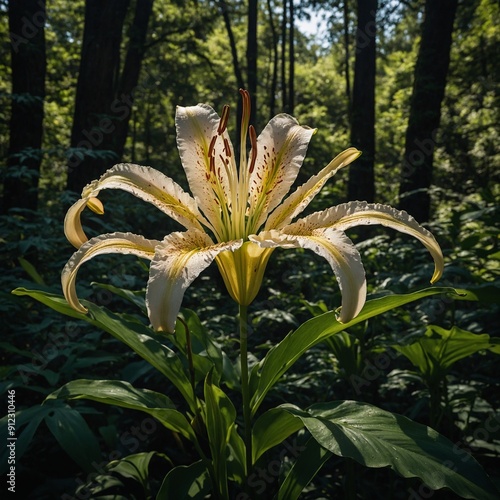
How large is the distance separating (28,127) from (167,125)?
12.7 metres

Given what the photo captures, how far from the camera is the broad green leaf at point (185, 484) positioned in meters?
1.16

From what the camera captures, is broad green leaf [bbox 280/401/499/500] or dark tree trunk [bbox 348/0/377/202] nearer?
broad green leaf [bbox 280/401/499/500]

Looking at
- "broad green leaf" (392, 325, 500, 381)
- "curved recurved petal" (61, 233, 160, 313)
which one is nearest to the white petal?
"curved recurved petal" (61, 233, 160, 313)

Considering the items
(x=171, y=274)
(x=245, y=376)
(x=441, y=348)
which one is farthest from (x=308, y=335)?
(x=441, y=348)

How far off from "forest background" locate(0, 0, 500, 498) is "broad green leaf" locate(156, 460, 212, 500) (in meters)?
0.64

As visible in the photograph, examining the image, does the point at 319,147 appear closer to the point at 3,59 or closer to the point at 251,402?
the point at 3,59

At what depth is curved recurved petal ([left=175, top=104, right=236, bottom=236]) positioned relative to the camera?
128 cm

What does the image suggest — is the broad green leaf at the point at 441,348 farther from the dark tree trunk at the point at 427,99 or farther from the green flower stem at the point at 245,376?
the dark tree trunk at the point at 427,99

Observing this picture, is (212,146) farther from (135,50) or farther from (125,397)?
(135,50)

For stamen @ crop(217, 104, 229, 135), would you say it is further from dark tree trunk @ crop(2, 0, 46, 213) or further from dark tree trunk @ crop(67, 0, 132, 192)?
dark tree trunk @ crop(2, 0, 46, 213)

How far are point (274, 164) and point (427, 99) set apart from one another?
501 cm

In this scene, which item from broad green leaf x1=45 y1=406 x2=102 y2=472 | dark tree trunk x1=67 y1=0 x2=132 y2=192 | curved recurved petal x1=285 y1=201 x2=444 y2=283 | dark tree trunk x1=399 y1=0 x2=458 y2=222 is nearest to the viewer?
curved recurved petal x1=285 y1=201 x2=444 y2=283

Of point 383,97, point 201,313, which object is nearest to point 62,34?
point 201,313

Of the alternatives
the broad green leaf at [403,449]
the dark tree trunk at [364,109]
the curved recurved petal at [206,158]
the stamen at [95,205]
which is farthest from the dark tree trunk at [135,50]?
the broad green leaf at [403,449]
